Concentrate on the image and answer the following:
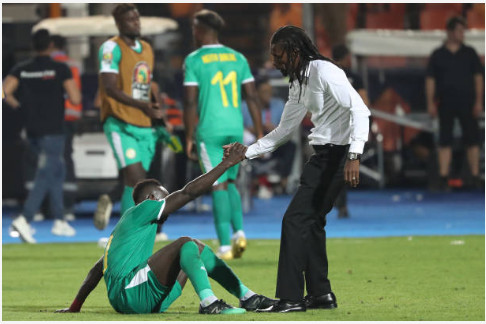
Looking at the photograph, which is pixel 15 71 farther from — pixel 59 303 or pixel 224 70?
pixel 59 303

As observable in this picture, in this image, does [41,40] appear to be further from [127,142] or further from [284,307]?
[284,307]

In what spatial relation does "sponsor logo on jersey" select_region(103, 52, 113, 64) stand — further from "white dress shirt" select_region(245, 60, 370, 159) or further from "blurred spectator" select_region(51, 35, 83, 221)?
"blurred spectator" select_region(51, 35, 83, 221)

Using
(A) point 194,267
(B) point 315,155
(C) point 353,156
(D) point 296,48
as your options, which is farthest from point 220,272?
(D) point 296,48

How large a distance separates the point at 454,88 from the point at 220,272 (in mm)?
13524

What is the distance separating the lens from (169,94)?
2383 centimetres

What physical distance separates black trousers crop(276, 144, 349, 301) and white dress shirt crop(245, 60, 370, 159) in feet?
0.33

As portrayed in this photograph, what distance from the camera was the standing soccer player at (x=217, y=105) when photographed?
13.0m

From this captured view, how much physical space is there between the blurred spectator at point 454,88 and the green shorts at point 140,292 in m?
13.2

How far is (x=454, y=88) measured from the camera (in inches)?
861

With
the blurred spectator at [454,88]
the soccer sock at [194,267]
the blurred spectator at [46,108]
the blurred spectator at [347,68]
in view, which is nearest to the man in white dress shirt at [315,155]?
the soccer sock at [194,267]

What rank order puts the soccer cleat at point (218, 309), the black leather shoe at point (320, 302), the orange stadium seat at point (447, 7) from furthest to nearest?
1. the orange stadium seat at point (447, 7)
2. the black leather shoe at point (320, 302)
3. the soccer cleat at point (218, 309)

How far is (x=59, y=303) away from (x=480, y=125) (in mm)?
14967

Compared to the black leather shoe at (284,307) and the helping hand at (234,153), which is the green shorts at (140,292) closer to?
the black leather shoe at (284,307)

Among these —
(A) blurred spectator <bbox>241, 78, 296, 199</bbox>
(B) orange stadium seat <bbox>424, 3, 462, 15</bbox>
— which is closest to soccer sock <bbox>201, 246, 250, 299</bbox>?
(A) blurred spectator <bbox>241, 78, 296, 199</bbox>
